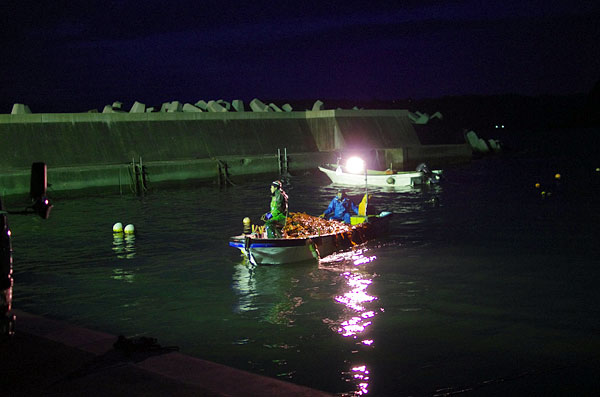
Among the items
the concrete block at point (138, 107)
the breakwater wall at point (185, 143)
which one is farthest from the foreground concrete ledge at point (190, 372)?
the concrete block at point (138, 107)

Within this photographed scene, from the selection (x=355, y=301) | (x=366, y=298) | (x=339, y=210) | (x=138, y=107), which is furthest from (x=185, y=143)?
(x=355, y=301)

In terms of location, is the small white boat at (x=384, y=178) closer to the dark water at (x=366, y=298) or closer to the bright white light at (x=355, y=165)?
the bright white light at (x=355, y=165)

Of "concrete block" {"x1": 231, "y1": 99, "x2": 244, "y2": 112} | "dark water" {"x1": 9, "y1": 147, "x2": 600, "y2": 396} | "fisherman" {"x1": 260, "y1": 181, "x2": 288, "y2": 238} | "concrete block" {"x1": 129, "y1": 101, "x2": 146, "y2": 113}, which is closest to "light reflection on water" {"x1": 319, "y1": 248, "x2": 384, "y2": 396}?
"dark water" {"x1": 9, "y1": 147, "x2": 600, "y2": 396}

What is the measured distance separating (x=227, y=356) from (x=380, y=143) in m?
49.9

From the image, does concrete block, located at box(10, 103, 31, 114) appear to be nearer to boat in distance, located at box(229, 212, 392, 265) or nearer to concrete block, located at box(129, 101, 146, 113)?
concrete block, located at box(129, 101, 146, 113)

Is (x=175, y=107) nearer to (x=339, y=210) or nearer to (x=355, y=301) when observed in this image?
(x=339, y=210)

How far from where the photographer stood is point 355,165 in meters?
47.2

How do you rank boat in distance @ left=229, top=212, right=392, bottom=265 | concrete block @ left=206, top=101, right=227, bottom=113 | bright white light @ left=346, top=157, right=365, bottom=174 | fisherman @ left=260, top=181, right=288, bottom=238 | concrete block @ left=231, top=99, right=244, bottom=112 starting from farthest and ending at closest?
concrete block @ left=231, top=99, right=244, bottom=112, concrete block @ left=206, top=101, right=227, bottom=113, bright white light @ left=346, top=157, right=365, bottom=174, fisherman @ left=260, top=181, right=288, bottom=238, boat in distance @ left=229, top=212, right=392, bottom=265

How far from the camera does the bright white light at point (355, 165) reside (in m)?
46.3

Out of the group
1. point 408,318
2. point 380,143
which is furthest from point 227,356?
point 380,143

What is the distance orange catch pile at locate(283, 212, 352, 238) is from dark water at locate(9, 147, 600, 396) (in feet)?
2.91

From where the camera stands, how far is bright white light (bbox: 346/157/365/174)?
152 feet

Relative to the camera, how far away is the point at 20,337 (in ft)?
29.5

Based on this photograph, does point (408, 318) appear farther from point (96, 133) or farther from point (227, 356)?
point (96, 133)
